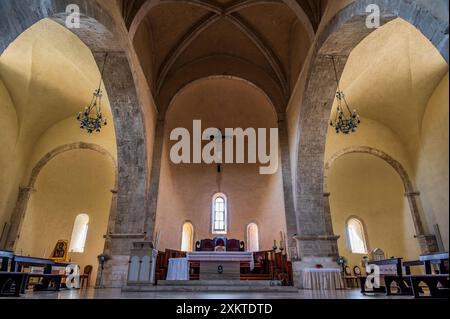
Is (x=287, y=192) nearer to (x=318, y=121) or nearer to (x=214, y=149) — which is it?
(x=318, y=121)

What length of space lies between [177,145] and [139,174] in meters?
3.89

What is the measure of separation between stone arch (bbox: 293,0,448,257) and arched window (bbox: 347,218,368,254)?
2.93 m

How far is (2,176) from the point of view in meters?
11.4

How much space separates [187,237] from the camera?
46.3 ft

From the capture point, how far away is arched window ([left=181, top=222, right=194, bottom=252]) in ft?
45.6

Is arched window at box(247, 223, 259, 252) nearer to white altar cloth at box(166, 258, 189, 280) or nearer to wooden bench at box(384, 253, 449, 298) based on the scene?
white altar cloth at box(166, 258, 189, 280)

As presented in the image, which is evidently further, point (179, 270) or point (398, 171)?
point (398, 171)

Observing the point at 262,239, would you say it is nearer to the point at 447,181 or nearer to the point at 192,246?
the point at 192,246

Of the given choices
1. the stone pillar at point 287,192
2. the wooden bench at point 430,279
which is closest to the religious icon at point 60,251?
the stone pillar at point 287,192

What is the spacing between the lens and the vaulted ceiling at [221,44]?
10.7m

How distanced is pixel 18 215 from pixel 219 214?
8.57 m

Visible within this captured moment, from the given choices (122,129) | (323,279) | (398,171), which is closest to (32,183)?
(122,129)

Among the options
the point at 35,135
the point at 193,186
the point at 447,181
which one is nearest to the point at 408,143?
the point at 193,186

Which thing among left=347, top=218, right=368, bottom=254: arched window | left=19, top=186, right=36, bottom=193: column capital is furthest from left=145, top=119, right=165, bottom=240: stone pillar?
left=347, top=218, right=368, bottom=254: arched window
